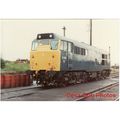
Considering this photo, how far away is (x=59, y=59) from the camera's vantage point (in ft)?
48.4

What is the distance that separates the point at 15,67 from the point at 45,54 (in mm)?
1004

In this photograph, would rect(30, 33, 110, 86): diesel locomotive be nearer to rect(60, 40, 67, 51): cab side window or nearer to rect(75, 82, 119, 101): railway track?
rect(60, 40, 67, 51): cab side window

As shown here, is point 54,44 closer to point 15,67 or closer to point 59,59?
point 59,59

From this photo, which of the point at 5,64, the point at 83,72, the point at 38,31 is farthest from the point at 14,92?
the point at 83,72

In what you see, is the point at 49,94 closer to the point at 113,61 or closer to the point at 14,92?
the point at 14,92

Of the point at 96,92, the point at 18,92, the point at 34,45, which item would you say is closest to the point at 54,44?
the point at 34,45

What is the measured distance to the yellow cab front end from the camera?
1453cm

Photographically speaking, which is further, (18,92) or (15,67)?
(15,67)

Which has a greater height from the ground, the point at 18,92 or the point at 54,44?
the point at 54,44

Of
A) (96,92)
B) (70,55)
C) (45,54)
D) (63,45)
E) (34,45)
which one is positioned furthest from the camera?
(70,55)

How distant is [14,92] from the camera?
1400 centimetres

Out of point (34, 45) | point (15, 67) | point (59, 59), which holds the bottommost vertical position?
point (15, 67)

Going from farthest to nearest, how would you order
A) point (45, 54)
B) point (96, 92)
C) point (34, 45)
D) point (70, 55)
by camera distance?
point (70, 55), point (45, 54), point (34, 45), point (96, 92)
